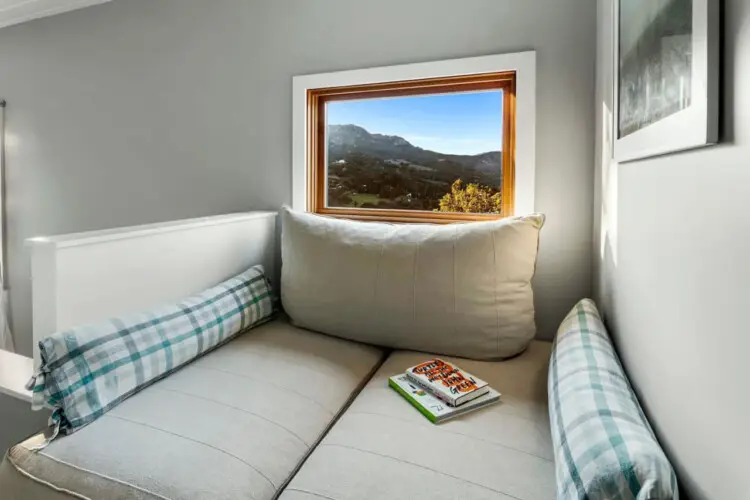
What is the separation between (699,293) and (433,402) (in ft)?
2.37

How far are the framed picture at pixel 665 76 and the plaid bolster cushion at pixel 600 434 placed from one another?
478mm

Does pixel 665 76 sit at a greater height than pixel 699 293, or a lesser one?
greater

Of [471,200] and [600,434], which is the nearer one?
[600,434]

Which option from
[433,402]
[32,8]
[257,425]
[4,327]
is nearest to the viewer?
[257,425]

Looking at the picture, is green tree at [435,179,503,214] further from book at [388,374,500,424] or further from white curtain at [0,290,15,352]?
white curtain at [0,290,15,352]

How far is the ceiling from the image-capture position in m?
2.72

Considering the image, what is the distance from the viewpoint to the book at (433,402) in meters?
1.19

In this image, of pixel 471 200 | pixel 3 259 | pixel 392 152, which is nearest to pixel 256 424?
pixel 471 200

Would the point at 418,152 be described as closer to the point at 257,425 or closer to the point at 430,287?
the point at 430,287

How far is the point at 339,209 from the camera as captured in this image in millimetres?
2266

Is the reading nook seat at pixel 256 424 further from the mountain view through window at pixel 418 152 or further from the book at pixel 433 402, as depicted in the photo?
the mountain view through window at pixel 418 152

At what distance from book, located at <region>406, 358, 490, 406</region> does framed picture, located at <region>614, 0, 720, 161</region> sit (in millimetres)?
721

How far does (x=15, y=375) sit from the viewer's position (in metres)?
1.50

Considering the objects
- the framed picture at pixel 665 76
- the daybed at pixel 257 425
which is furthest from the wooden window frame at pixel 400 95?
the framed picture at pixel 665 76
